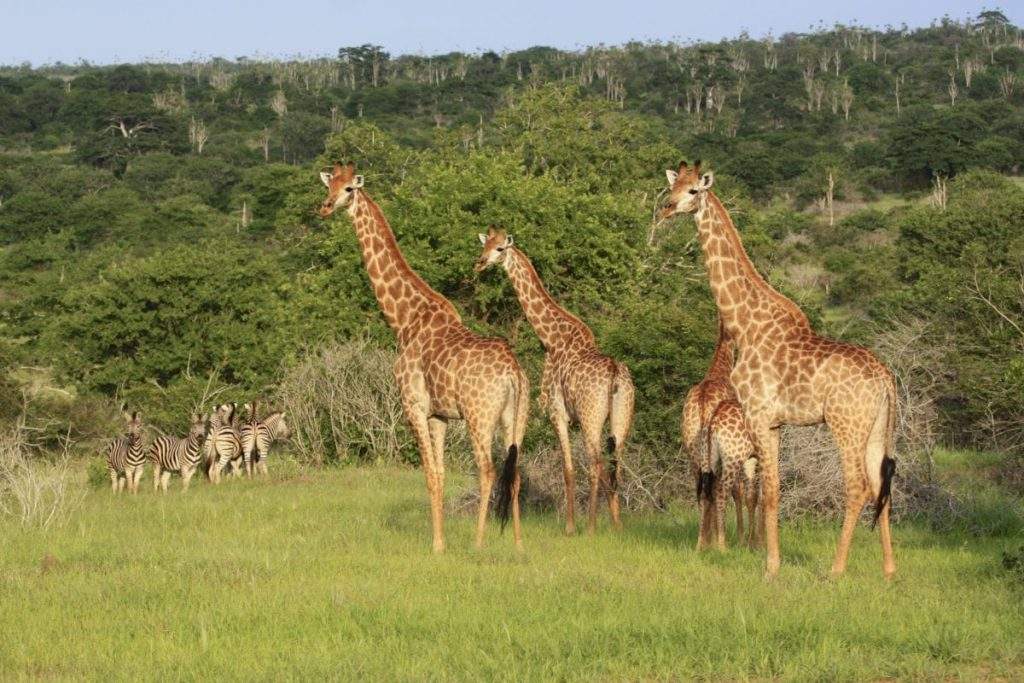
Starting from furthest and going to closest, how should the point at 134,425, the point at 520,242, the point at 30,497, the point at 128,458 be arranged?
1. the point at 520,242
2. the point at 134,425
3. the point at 128,458
4. the point at 30,497

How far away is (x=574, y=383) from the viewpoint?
12.6m

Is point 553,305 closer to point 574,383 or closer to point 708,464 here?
point 574,383

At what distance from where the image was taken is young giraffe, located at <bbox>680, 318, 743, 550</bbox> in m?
11.2

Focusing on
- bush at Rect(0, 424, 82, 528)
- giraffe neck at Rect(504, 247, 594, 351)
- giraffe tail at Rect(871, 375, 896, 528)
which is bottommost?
bush at Rect(0, 424, 82, 528)

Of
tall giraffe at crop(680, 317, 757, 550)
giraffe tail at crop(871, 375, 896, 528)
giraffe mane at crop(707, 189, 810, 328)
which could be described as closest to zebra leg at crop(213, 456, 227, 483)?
tall giraffe at crop(680, 317, 757, 550)

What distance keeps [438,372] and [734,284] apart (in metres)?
2.59

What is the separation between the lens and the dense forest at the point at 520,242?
20938 millimetres

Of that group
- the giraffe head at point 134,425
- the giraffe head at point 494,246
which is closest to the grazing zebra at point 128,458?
the giraffe head at point 134,425

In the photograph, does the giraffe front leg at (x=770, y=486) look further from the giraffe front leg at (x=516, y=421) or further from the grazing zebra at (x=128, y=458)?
the grazing zebra at (x=128, y=458)

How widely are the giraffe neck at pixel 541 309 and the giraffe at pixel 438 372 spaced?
1315 millimetres

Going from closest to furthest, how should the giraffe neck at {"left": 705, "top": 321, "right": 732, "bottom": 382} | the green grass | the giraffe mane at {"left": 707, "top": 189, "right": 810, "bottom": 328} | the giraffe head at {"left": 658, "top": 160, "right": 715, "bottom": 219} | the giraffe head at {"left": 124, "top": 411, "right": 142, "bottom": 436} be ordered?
the green grass → the giraffe mane at {"left": 707, "top": 189, "right": 810, "bottom": 328} → the giraffe head at {"left": 658, "top": 160, "right": 715, "bottom": 219} → the giraffe neck at {"left": 705, "top": 321, "right": 732, "bottom": 382} → the giraffe head at {"left": 124, "top": 411, "right": 142, "bottom": 436}

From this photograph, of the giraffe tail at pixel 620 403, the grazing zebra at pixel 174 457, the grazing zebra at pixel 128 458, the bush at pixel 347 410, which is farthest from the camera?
the bush at pixel 347 410

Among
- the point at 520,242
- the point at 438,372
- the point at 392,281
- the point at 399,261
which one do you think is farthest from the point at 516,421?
the point at 520,242

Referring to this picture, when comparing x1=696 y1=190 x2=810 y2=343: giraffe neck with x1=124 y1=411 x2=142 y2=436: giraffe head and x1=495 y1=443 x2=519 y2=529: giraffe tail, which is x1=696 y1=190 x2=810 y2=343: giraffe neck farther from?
x1=124 y1=411 x2=142 y2=436: giraffe head
